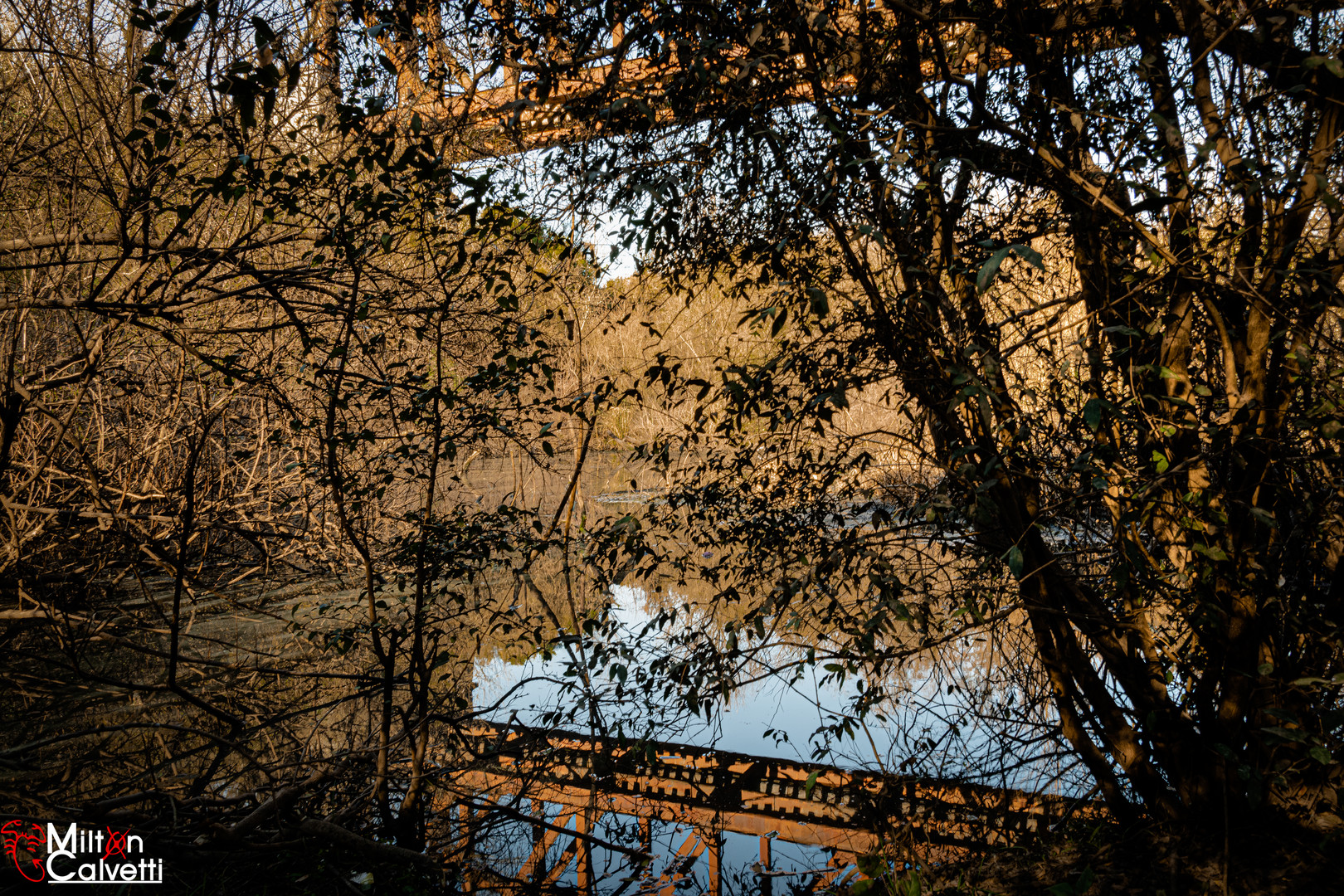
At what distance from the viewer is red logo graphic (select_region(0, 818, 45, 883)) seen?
2.03 m

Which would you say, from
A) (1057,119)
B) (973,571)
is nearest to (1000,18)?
(1057,119)

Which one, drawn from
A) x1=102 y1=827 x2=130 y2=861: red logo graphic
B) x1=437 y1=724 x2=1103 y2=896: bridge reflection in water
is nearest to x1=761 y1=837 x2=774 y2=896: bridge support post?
x1=437 y1=724 x2=1103 y2=896: bridge reflection in water

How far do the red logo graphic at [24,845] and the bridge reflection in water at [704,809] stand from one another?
105cm

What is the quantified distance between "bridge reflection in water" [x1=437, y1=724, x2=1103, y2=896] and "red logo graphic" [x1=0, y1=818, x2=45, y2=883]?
3.45 feet

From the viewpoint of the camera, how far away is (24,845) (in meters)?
2.12

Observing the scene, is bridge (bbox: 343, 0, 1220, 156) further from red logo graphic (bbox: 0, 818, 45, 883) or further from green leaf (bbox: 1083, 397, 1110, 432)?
red logo graphic (bbox: 0, 818, 45, 883)

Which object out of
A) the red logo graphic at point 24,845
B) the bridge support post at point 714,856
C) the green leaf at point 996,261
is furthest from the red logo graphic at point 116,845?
the green leaf at point 996,261

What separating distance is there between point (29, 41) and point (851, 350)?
9.39 ft

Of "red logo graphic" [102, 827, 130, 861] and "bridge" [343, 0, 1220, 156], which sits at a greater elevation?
"bridge" [343, 0, 1220, 156]

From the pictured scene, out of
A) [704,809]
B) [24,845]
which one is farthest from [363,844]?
[704,809]

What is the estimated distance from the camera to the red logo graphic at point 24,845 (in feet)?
6.64

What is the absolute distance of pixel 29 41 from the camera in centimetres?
273

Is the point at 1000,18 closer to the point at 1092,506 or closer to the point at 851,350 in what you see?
the point at 851,350

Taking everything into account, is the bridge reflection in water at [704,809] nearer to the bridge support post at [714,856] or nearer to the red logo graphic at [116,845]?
the bridge support post at [714,856]
